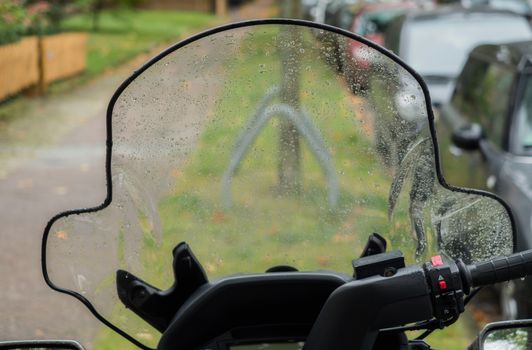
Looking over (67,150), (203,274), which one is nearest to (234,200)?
(203,274)

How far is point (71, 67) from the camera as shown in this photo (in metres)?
22.7

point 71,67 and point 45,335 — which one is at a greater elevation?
point 45,335

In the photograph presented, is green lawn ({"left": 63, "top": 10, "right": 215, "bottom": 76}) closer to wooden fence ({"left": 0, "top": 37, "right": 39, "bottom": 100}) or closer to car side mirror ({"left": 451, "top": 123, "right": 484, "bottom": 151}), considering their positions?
wooden fence ({"left": 0, "top": 37, "right": 39, "bottom": 100})

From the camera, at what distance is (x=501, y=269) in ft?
6.95

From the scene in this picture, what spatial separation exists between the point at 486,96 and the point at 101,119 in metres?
10.3

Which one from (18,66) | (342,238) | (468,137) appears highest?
(342,238)

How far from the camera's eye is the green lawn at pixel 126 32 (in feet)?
90.4

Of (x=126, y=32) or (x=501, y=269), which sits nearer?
(x=501, y=269)

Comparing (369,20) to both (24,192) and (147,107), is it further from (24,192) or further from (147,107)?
(147,107)

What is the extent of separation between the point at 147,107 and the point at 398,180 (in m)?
0.63

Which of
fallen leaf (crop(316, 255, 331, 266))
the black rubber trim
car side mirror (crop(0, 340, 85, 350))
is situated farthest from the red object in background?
car side mirror (crop(0, 340, 85, 350))

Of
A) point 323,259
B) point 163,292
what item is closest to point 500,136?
point 323,259

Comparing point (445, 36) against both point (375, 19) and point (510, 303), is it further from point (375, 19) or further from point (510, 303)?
point (510, 303)

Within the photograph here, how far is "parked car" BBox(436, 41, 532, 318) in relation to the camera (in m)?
6.24
